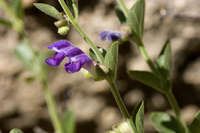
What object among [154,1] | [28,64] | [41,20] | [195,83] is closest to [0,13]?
[41,20]

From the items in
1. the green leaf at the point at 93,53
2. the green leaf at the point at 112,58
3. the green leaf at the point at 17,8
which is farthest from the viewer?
the green leaf at the point at 17,8

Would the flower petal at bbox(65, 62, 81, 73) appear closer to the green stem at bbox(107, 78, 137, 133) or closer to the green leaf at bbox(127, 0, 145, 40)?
the green stem at bbox(107, 78, 137, 133)

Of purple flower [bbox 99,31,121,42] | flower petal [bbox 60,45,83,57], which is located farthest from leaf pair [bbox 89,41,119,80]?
purple flower [bbox 99,31,121,42]

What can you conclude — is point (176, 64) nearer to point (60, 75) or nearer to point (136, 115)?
point (60, 75)

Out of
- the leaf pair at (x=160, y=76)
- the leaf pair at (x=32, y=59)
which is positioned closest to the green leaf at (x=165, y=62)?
the leaf pair at (x=160, y=76)

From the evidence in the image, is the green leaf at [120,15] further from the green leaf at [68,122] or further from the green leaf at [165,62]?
the green leaf at [68,122]
